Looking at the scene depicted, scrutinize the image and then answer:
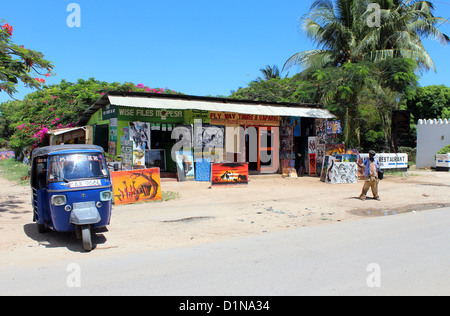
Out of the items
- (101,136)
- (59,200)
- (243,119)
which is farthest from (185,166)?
(59,200)

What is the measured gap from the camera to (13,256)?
6.39 meters

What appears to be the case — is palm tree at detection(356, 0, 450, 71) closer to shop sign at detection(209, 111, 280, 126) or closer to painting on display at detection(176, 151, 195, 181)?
shop sign at detection(209, 111, 280, 126)

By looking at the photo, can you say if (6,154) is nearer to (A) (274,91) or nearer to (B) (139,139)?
(A) (274,91)

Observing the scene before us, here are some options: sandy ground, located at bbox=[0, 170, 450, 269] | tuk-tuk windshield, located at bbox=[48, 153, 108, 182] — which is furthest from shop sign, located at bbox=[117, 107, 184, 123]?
tuk-tuk windshield, located at bbox=[48, 153, 108, 182]

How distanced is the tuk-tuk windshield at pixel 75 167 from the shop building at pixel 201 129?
694 centimetres

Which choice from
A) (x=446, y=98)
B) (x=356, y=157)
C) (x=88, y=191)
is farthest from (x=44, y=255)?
(x=446, y=98)

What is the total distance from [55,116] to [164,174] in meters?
9.28

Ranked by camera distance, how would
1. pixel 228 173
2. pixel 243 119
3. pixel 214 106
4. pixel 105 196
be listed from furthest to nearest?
1. pixel 243 119
2. pixel 214 106
3. pixel 228 173
4. pixel 105 196

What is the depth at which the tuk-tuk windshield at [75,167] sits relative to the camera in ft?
22.7

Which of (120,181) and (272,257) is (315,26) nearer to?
(120,181)

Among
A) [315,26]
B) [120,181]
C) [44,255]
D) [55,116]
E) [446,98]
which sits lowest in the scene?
[44,255]

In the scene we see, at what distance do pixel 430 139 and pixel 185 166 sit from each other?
64.1 feet

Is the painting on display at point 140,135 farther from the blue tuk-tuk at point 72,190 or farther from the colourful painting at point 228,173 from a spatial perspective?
the blue tuk-tuk at point 72,190

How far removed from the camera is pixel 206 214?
10180 mm
